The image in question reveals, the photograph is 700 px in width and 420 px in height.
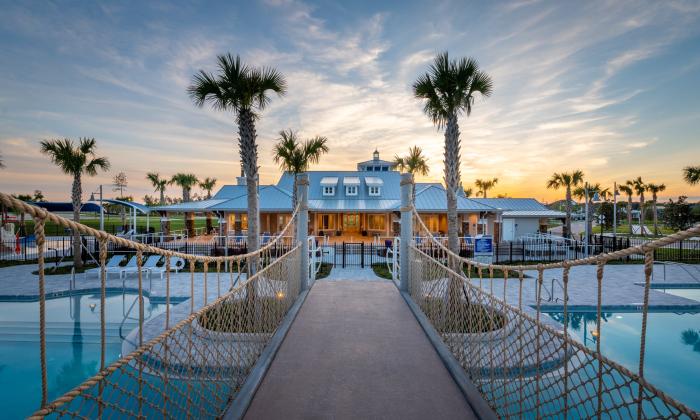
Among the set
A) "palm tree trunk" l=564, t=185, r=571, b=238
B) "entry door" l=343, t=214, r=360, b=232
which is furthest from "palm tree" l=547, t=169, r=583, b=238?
"entry door" l=343, t=214, r=360, b=232

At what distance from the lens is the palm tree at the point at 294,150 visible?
14156mm

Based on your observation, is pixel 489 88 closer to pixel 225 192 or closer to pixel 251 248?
pixel 251 248

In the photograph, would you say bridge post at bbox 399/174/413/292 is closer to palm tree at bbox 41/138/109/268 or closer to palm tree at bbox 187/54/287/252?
palm tree at bbox 187/54/287/252

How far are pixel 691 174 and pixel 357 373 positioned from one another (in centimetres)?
3853

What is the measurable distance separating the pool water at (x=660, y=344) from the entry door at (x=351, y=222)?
21370 mm

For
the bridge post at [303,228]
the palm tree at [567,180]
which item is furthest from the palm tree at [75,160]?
the palm tree at [567,180]

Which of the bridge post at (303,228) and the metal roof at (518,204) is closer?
the bridge post at (303,228)

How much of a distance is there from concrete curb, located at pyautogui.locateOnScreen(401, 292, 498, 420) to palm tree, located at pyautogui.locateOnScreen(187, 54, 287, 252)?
15.5 ft

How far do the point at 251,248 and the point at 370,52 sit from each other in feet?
32.0

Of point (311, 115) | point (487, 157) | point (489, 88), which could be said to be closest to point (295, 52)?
point (311, 115)

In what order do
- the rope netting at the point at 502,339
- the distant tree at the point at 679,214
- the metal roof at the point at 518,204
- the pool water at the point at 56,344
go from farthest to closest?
the distant tree at the point at 679,214, the metal roof at the point at 518,204, the pool water at the point at 56,344, the rope netting at the point at 502,339

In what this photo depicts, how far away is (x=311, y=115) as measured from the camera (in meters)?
18.0

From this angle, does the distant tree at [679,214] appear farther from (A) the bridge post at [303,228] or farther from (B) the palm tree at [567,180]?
A: (A) the bridge post at [303,228]

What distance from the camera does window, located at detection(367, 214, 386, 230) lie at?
90.8 ft
